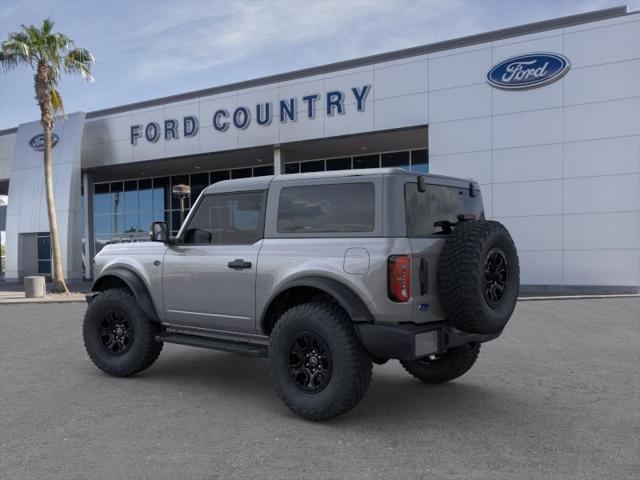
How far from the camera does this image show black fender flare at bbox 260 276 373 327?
426 centimetres

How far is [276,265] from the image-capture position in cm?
478

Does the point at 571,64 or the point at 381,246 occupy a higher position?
the point at 571,64

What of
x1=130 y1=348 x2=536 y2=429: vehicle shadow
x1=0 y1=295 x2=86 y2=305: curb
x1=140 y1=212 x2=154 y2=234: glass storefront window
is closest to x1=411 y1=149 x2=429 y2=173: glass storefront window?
x1=0 y1=295 x2=86 y2=305: curb

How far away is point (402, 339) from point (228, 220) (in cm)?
217

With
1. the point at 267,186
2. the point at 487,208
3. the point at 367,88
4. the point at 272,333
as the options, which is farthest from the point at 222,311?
the point at 367,88

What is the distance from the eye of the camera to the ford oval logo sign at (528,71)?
54.7 ft

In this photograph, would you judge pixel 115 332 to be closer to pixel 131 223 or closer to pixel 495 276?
pixel 495 276

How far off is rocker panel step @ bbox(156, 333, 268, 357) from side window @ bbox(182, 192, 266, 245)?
38.2 inches

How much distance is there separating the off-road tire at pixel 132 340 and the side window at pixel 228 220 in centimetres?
104

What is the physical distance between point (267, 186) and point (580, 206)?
14148mm

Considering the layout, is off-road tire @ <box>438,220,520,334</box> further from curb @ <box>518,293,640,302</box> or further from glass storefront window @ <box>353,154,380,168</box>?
glass storefront window @ <box>353,154,380,168</box>

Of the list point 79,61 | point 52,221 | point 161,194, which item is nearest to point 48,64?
point 79,61

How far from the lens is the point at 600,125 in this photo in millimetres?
16266

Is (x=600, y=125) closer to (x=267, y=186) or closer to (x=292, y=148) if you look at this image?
(x=292, y=148)
